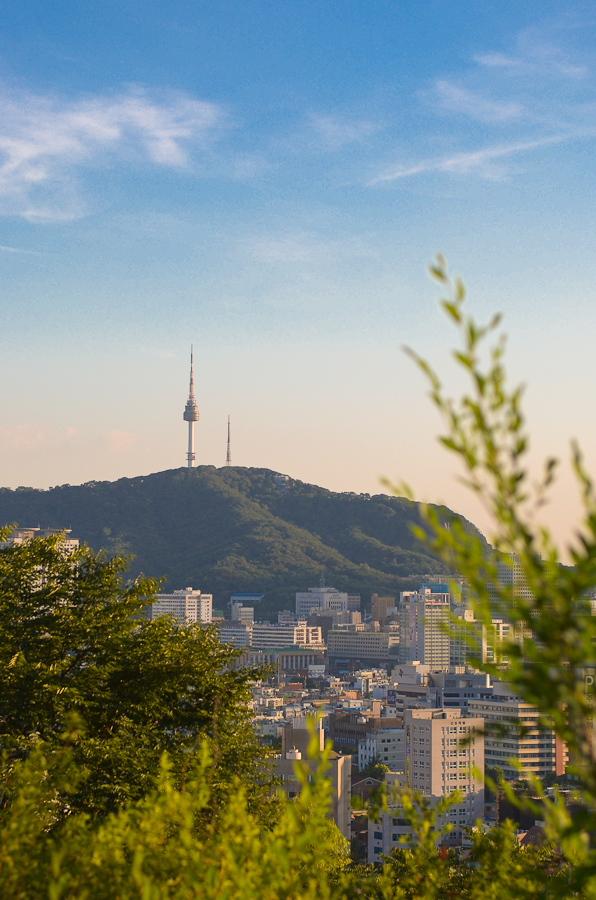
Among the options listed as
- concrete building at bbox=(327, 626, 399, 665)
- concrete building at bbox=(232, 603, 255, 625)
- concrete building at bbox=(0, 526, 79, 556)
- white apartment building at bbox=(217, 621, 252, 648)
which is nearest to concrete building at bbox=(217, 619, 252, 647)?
white apartment building at bbox=(217, 621, 252, 648)

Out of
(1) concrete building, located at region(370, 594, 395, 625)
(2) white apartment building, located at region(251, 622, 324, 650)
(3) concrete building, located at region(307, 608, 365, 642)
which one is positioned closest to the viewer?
(2) white apartment building, located at region(251, 622, 324, 650)

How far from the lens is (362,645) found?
4011 inches

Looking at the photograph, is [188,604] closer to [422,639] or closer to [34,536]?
[422,639]

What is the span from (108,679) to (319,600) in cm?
11004

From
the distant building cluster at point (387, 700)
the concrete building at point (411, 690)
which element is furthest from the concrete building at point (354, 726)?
the concrete building at point (411, 690)

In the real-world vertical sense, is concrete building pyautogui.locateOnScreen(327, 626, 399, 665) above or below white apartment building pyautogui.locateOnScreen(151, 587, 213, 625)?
below

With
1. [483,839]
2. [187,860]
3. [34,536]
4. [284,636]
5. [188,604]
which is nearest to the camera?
[187,860]

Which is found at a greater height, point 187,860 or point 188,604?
point 187,860

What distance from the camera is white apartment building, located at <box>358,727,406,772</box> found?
4216cm

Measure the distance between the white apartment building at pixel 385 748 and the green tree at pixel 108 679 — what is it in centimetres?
3552

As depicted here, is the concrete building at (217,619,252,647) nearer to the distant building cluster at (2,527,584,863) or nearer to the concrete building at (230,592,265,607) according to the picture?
the distant building cluster at (2,527,584,863)

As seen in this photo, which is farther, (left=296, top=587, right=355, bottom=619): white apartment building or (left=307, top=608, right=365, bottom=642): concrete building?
(left=296, top=587, right=355, bottom=619): white apartment building

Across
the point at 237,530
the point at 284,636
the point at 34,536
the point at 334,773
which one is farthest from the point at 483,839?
the point at 237,530

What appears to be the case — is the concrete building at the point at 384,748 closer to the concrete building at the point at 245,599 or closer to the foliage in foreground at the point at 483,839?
the foliage in foreground at the point at 483,839
